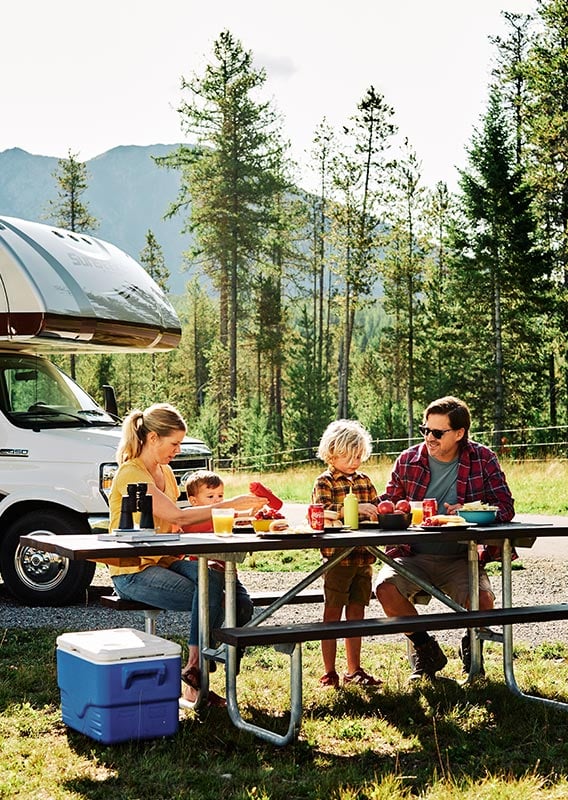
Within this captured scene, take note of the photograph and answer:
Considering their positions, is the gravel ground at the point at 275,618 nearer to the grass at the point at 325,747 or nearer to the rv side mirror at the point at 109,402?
the grass at the point at 325,747

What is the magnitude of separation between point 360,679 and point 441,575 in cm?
78

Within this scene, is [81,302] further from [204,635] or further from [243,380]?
[243,380]

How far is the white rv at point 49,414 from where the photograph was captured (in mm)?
9477

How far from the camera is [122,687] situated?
5152 millimetres

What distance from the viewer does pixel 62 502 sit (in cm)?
960

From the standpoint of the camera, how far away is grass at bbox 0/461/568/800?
4570mm

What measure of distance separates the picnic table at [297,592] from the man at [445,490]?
207mm

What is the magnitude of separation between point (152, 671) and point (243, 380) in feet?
176

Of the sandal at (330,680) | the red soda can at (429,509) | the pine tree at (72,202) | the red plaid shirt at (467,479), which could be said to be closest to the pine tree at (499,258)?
the pine tree at (72,202)

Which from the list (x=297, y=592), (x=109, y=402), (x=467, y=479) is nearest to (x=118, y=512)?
(x=297, y=592)

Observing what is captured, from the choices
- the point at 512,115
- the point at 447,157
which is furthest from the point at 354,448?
the point at 447,157

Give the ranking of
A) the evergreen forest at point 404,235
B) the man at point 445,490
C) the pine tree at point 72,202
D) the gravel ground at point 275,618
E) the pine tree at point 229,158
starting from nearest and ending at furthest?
the man at point 445,490 → the gravel ground at point 275,618 → the evergreen forest at point 404,235 → the pine tree at point 229,158 → the pine tree at point 72,202

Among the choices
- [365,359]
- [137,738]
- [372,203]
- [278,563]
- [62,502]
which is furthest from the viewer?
[365,359]

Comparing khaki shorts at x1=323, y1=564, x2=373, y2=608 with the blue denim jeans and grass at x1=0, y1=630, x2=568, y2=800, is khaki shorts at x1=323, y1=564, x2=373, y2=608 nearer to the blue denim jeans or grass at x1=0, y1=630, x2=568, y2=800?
grass at x1=0, y1=630, x2=568, y2=800
